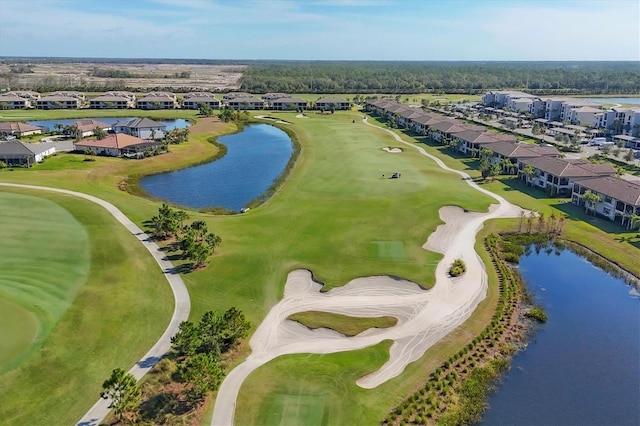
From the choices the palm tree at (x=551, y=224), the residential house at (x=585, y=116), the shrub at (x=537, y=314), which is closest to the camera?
the shrub at (x=537, y=314)

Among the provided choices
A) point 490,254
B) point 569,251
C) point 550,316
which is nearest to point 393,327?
point 550,316

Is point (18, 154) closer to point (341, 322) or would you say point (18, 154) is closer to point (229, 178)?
point (229, 178)

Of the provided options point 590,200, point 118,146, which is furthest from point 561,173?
point 118,146

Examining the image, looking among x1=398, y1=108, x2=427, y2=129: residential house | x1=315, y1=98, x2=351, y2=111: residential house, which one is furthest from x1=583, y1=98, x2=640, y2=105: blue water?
x1=315, y1=98, x2=351, y2=111: residential house

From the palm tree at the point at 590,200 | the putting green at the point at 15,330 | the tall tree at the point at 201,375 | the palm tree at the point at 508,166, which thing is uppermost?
the palm tree at the point at 508,166

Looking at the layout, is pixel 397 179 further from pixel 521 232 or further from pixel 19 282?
pixel 19 282

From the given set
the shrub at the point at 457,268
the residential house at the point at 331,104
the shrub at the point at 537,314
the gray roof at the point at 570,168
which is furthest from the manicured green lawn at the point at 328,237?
the residential house at the point at 331,104

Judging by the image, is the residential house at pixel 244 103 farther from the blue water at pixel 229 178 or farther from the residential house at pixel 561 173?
the residential house at pixel 561 173
